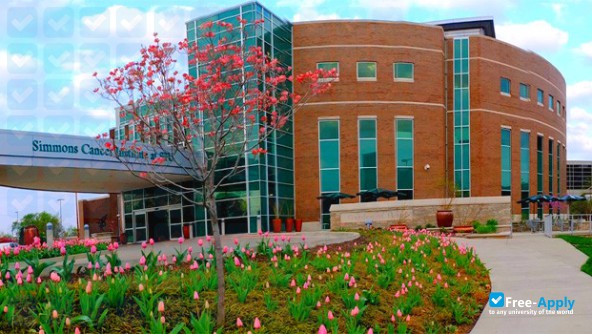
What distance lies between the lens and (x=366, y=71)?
126 ft

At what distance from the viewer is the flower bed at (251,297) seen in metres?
5.77

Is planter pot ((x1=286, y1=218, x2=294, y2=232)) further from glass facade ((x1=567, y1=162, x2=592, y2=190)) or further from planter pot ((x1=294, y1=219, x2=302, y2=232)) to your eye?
glass facade ((x1=567, y1=162, x2=592, y2=190))

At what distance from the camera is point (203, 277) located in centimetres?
740

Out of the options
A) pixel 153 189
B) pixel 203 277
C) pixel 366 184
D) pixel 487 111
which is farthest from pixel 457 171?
pixel 203 277

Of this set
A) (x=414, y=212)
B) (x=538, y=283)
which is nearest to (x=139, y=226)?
(x=414, y=212)

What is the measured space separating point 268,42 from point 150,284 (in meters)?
29.7

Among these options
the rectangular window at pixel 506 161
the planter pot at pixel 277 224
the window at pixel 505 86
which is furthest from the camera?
the window at pixel 505 86

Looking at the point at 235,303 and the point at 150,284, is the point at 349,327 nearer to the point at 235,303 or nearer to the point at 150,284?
the point at 235,303

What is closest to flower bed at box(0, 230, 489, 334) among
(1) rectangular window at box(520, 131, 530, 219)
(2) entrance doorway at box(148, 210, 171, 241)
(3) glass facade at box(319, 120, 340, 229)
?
(3) glass facade at box(319, 120, 340, 229)

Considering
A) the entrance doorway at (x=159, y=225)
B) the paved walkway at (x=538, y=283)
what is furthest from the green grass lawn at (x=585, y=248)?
the entrance doorway at (x=159, y=225)

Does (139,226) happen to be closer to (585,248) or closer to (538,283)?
(585,248)

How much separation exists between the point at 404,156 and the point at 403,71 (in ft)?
19.5

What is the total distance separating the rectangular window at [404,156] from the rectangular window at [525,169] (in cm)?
1270

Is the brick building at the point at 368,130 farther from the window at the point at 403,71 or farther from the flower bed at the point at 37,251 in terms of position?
the flower bed at the point at 37,251
